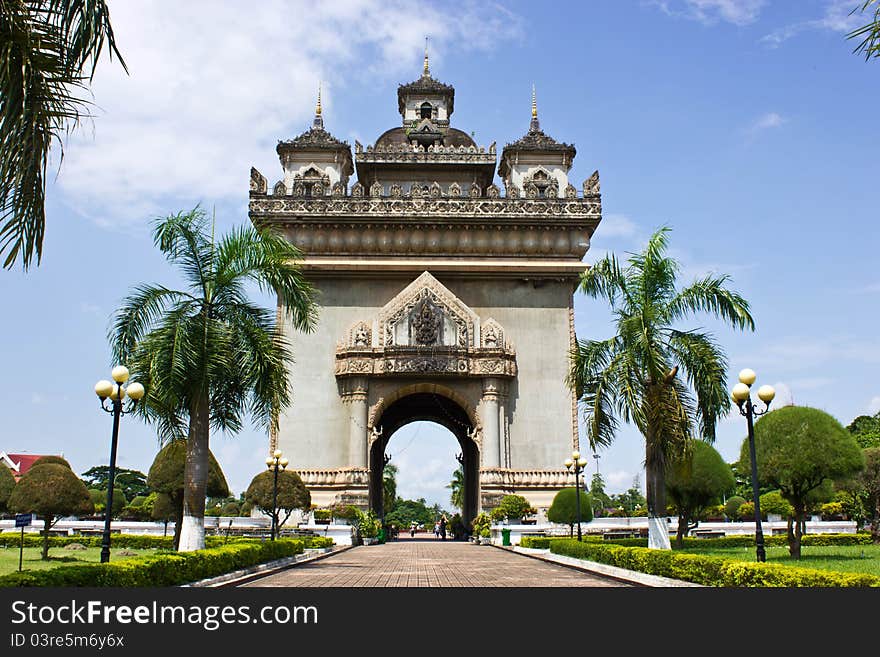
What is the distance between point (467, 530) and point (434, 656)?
3228cm

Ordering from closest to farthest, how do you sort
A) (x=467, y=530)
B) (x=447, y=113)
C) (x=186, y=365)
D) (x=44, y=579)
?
(x=44, y=579), (x=186, y=365), (x=467, y=530), (x=447, y=113)

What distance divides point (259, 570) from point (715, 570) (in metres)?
8.83

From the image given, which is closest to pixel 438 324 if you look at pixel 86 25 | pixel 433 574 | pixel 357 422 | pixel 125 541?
pixel 357 422

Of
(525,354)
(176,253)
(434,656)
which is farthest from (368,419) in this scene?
(434,656)

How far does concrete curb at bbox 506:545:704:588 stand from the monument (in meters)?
10.3

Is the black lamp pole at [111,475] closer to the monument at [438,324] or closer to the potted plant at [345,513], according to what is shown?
the potted plant at [345,513]

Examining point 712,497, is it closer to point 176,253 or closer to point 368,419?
point 368,419

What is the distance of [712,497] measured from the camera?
26109mm

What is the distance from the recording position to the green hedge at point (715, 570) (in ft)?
30.0

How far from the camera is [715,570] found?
38.1ft

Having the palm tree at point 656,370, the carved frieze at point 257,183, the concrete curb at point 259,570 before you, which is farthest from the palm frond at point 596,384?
the carved frieze at point 257,183

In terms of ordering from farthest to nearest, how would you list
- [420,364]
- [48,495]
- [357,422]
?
[420,364]
[357,422]
[48,495]

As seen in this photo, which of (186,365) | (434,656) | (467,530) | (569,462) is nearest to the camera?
(434,656)

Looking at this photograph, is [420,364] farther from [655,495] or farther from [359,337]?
[655,495]
